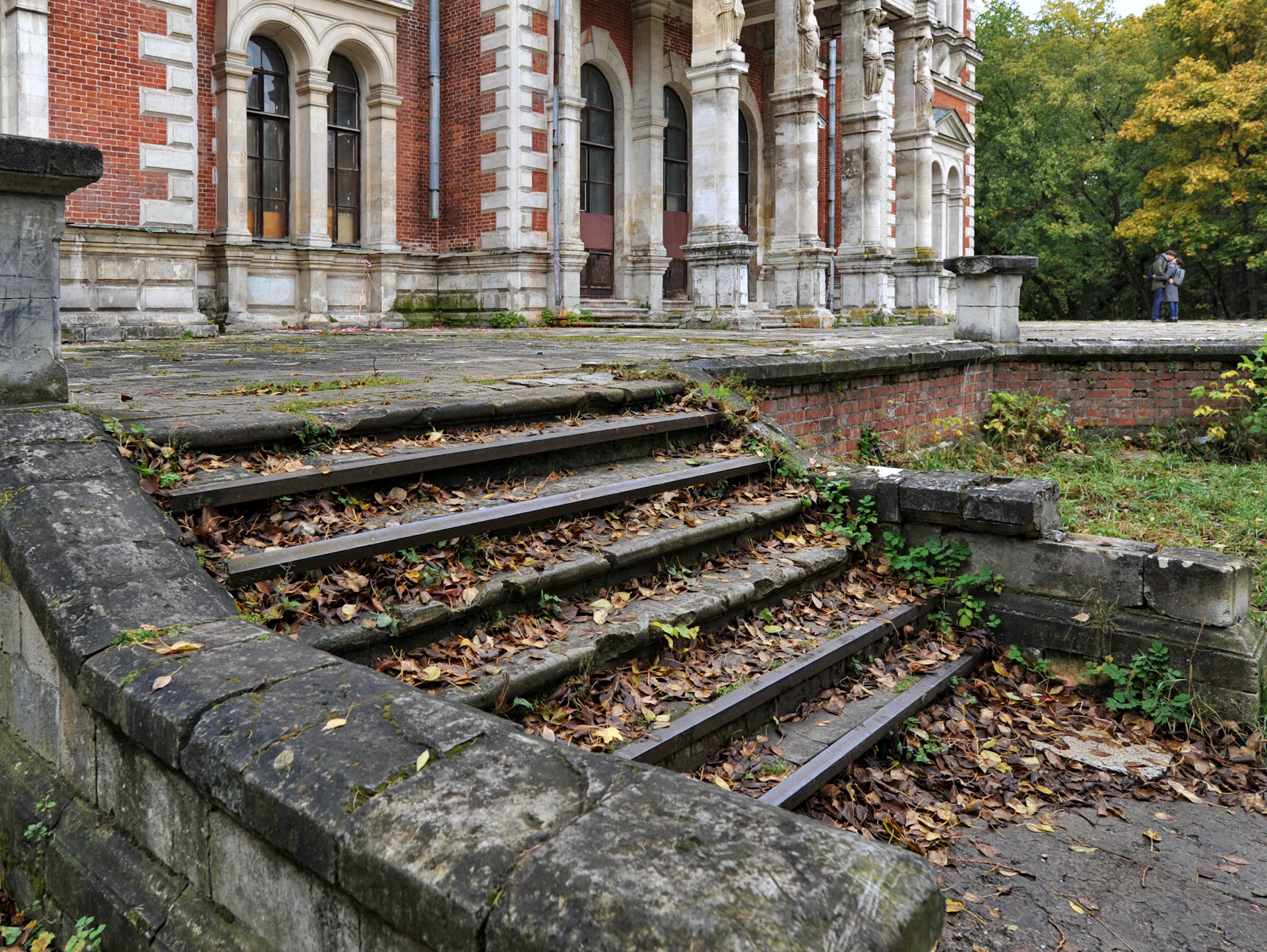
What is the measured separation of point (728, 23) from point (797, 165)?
307cm

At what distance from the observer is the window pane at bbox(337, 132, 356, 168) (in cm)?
1588

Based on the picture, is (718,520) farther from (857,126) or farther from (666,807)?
(857,126)

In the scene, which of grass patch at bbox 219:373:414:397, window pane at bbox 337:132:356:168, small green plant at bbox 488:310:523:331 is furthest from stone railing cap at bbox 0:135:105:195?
window pane at bbox 337:132:356:168

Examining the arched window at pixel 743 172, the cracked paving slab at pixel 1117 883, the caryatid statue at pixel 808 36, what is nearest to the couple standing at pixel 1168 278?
the arched window at pixel 743 172

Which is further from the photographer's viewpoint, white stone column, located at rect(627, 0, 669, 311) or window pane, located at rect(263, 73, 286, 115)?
white stone column, located at rect(627, 0, 669, 311)

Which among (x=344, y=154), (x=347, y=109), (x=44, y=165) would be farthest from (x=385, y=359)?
(x=347, y=109)

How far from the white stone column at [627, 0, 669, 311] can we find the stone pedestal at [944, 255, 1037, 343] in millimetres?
8896

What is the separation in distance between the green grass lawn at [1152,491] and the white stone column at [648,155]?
1035 cm

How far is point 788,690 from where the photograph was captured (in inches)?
155

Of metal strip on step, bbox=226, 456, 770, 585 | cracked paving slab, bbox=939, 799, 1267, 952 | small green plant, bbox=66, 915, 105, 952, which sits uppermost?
metal strip on step, bbox=226, 456, 770, 585

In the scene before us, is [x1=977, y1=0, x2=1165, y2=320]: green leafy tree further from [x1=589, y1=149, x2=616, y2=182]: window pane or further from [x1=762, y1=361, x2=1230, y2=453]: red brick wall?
[x1=762, y1=361, x2=1230, y2=453]: red brick wall

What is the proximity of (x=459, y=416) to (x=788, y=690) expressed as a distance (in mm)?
1965

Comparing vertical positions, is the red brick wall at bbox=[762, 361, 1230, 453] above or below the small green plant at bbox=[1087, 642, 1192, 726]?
above

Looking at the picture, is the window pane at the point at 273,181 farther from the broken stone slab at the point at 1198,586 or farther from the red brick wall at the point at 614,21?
the broken stone slab at the point at 1198,586
